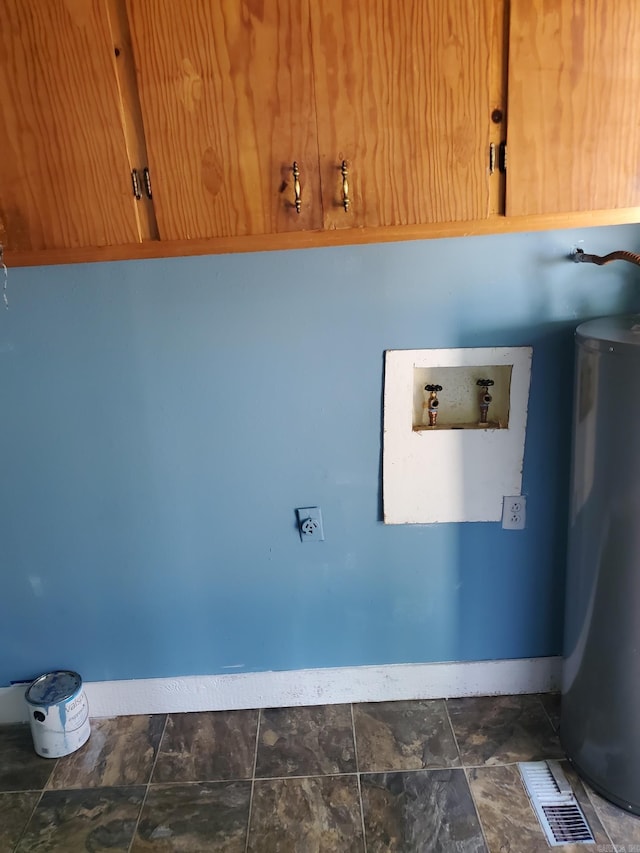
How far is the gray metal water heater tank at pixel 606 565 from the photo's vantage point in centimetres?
126

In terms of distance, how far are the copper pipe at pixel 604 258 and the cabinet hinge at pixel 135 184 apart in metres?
1.02

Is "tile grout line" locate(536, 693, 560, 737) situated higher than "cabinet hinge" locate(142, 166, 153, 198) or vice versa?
"cabinet hinge" locate(142, 166, 153, 198)

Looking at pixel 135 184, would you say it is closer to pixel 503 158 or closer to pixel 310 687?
pixel 503 158

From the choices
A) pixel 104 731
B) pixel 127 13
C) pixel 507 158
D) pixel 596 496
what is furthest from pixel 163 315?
pixel 104 731

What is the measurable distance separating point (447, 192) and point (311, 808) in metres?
1.49

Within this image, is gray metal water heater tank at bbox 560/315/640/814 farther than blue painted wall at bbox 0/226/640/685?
No

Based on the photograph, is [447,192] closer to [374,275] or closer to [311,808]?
[374,275]

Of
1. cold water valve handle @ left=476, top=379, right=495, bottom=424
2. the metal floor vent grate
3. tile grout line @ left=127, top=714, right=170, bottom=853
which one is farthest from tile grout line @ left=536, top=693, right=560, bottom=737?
tile grout line @ left=127, top=714, right=170, bottom=853

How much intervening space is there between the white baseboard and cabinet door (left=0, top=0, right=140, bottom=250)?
1.29 meters

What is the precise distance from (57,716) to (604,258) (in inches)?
73.3

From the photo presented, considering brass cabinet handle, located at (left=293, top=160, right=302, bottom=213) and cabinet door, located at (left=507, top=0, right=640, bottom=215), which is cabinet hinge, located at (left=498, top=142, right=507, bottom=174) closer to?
cabinet door, located at (left=507, top=0, right=640, bottom=215)

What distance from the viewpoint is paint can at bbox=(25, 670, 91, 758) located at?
5.46ft

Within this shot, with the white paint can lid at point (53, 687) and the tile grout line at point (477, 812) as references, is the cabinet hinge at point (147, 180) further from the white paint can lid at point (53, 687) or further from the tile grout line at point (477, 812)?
the tile grout line at point (477, 812)

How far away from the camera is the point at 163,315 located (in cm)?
149
